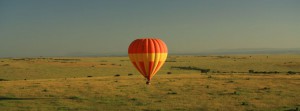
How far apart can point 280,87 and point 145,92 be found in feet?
47.0

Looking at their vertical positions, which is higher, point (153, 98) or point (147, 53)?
point (147, 53)

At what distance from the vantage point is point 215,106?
25891 mm

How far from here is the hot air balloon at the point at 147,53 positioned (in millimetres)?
32969

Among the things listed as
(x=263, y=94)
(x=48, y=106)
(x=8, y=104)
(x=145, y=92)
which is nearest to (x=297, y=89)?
(x=263, y=94)

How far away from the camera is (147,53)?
108 ft

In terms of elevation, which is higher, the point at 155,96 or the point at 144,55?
the point at 144,55

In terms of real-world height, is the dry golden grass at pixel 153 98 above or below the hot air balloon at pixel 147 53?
below

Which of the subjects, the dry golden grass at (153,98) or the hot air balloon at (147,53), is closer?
the dry golden grass at (153,98)

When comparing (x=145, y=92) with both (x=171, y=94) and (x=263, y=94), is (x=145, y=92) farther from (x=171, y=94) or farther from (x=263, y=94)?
(x=263, y=94)

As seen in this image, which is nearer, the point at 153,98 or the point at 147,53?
the point at 153,98

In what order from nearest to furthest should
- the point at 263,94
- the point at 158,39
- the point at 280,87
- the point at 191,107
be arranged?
the point at 191,107, the point at 263,94, the point at 158,39, the point at 280,87

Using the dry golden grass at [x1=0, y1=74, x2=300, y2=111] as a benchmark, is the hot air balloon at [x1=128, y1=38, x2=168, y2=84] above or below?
above

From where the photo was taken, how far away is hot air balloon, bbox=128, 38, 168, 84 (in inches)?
1298

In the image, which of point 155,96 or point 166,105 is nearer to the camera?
point 166,105
